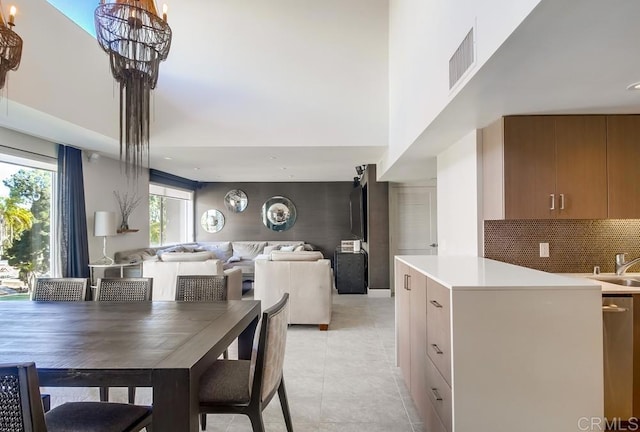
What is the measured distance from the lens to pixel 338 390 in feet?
8.92

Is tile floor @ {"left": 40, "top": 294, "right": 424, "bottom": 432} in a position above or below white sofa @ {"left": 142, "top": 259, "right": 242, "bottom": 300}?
below

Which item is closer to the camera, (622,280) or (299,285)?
(622,280)

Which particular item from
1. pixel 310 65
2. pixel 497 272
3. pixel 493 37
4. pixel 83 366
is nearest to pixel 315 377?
pixel 497 272

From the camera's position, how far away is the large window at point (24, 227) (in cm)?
394

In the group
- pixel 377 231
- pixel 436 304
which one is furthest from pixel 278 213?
pixel 436 304

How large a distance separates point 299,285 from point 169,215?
515 cm

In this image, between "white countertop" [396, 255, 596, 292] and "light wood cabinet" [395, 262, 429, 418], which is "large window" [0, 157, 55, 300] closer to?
"light wood cabinet" [395, 262, 429, 418]

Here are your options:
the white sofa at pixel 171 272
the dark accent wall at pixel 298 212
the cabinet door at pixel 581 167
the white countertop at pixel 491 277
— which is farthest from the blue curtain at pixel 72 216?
the cabinet door at pixel 581 167

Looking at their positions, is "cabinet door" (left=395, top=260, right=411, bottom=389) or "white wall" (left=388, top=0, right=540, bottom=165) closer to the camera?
"white wall" (left=388, top=0, right=540, bottom=165)

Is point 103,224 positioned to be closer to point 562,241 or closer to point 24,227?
point 24,227

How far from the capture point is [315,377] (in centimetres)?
296

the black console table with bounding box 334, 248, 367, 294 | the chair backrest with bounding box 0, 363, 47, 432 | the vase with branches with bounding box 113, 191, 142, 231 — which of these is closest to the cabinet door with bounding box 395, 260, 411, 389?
the chair backrest with bounding box 0, 363, 47, 432

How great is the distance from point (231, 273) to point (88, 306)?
2259mm

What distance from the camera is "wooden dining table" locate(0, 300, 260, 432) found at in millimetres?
1307
